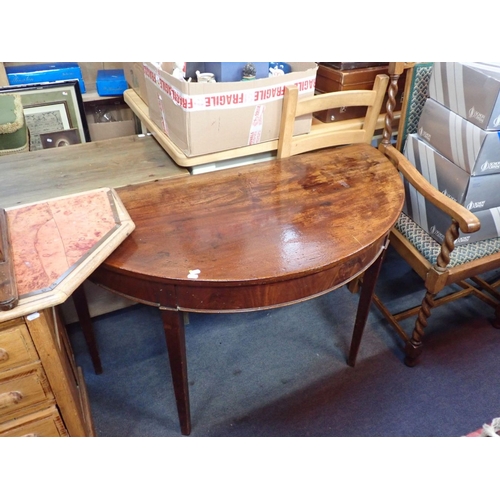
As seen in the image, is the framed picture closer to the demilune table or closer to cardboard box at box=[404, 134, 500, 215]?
the demilune table

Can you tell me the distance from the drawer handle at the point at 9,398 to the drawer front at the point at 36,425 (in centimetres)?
7

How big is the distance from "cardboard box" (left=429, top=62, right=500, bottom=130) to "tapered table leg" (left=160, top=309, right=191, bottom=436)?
3.61 ft

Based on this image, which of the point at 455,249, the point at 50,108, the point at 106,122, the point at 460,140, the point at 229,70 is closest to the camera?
the point at 229,70

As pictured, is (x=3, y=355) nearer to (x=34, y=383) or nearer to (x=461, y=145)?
(x=34, y=383)

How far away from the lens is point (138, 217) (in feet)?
3.67

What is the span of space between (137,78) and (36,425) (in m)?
1.23

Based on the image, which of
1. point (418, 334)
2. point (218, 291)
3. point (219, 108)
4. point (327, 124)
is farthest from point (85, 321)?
point (418, 334)

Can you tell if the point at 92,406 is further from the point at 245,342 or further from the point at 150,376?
the point at 245,342

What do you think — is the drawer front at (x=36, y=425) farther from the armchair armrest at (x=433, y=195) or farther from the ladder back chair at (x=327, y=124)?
the armchair armrest at (x=433, y=195)

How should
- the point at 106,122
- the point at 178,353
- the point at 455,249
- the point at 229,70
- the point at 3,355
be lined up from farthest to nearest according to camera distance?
1. the point at 106,122
2. the point at 455,249
3. the point at 229,70
4. the point at 178,353
5. the point at 3,355

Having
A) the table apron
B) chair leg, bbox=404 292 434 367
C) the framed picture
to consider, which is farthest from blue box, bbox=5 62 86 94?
chair leg, bbox=404 292 434 367

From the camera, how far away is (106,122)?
6.50ft

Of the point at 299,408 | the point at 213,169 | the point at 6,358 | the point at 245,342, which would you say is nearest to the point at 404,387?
the point at 299,408

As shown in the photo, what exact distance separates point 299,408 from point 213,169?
904mm
